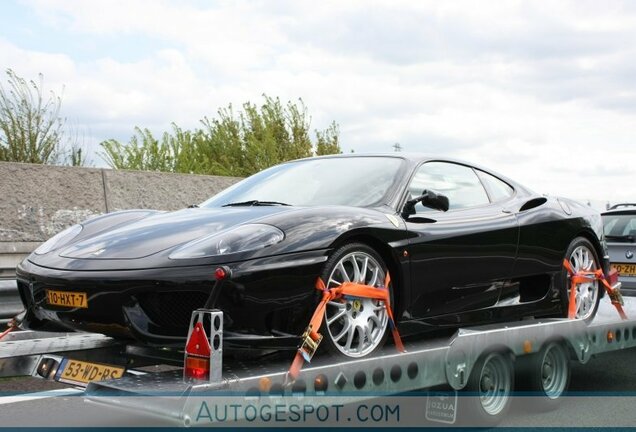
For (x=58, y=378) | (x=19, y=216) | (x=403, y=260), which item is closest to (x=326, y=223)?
(x=403, y=260)

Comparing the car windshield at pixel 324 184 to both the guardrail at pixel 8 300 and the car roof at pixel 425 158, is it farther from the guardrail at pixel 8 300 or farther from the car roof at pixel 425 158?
the guardrail at pixel 8 300

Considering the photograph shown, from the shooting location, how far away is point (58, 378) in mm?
4203

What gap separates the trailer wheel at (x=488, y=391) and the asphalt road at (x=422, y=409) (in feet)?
0.48

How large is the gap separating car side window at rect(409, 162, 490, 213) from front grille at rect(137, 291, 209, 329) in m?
1.69

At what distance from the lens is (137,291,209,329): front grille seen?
3.96 m

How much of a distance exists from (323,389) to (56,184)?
7780 mm

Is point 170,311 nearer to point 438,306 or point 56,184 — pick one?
point 438,306

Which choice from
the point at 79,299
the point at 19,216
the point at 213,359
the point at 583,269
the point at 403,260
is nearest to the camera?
the point at 213,359

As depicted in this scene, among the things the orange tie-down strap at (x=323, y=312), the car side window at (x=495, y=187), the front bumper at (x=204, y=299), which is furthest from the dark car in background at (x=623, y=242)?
the front bumper at (x=204, y=299)

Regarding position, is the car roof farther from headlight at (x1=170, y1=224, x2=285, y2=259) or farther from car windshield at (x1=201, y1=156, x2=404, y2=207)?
headlight at (x1=170, y1=224, x2=285, y2=259)

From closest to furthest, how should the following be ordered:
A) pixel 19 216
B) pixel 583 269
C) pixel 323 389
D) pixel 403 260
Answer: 1. pixel 323 389
2. pixel 403 260
3. pixel 583 269
4. pixel 19 216

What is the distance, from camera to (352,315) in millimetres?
4324

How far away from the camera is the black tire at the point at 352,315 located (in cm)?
417

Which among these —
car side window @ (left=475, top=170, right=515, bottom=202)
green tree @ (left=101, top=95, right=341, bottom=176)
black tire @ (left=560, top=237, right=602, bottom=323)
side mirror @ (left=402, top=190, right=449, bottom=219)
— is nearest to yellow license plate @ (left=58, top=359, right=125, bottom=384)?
side mirror @ (left=402, top=190, right=449, bottom=219)
